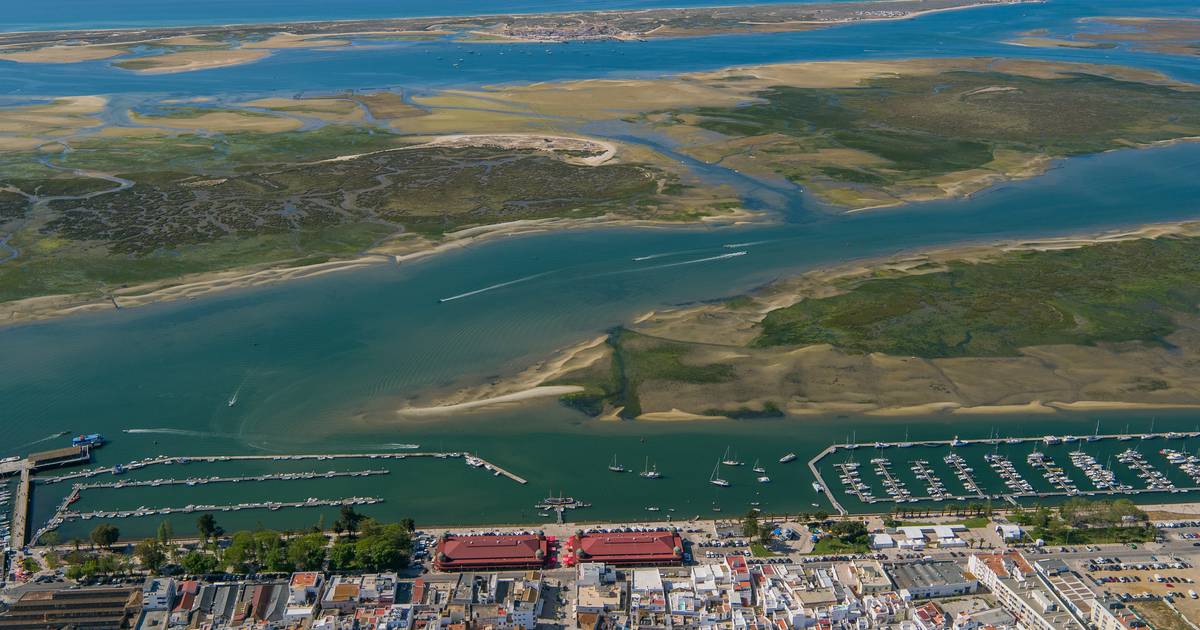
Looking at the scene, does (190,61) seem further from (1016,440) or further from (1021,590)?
(1021,590)

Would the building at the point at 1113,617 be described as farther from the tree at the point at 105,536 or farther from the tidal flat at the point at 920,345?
the tree at the point at 105,536

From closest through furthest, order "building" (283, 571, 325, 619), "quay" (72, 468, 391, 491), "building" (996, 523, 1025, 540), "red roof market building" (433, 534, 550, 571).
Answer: "building" (283, 571, 325, 619), "red roof market building" (433, 534, 550, 571), "building" (996, 523, 1025, 540), "quay" (72, 468, 391, 491)

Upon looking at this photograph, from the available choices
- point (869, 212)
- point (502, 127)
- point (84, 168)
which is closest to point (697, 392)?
point (869, 212)

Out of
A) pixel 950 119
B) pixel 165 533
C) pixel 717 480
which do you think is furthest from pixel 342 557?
pixel 950 119

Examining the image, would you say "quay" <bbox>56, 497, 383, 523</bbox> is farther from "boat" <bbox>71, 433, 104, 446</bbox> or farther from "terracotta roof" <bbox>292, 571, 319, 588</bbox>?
"terracotta roof" <bbox>292, 571, 319, 588</bbox>

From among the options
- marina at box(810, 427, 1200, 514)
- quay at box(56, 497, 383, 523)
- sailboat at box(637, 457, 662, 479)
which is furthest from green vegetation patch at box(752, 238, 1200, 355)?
quay at box(56, 497, 383, 523)

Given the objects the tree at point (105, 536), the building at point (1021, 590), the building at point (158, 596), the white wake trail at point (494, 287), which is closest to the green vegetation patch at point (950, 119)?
the white wake trail at point (494, 287)

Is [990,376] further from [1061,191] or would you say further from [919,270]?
[1061,191]
